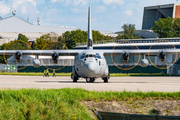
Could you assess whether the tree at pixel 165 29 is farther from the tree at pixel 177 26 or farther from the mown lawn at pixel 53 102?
the mown lawn at pixel 53 102

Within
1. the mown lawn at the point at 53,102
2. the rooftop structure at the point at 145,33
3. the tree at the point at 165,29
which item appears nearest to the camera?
the mown lawn at the point at 53,102

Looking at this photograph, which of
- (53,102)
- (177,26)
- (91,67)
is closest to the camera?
(53,102)

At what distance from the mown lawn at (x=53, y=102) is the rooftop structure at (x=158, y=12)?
11790 centimetres

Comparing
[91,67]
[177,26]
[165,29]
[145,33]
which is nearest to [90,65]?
[91,67]

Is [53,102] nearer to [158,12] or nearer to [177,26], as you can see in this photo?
[177,26]

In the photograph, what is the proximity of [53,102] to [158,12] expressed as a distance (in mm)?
130880

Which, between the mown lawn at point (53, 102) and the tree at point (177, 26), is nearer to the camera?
the mown lawn at point (53, 102)

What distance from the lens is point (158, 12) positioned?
13562 centimetres

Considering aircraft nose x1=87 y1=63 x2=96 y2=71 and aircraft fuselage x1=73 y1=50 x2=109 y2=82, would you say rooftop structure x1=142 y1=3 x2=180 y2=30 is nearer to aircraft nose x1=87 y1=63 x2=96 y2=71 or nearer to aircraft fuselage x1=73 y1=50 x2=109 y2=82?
aircraft fuselage x1=73 y1=50 x2=109 y2=82

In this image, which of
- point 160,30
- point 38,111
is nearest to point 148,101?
point 38,111

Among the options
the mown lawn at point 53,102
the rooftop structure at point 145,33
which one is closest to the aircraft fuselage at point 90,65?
the mown lawn at point 53,102

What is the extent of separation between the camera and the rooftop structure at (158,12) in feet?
411

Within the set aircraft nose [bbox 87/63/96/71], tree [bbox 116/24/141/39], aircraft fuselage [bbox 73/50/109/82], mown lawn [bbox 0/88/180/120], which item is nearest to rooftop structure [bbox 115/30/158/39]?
tree [bbox 116/24/141/39]

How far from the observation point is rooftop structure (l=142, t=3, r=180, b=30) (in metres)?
125
